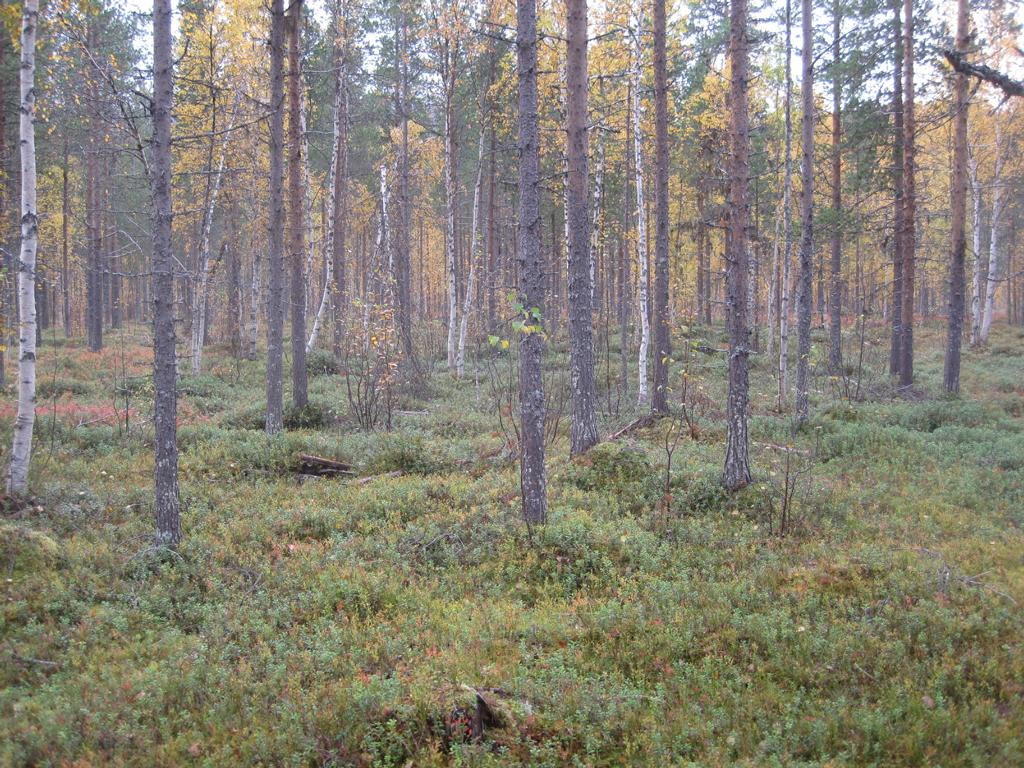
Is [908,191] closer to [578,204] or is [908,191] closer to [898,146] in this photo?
[898,146]

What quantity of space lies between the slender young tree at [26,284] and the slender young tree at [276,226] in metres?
4.27

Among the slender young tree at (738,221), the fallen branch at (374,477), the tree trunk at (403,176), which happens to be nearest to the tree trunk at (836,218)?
the slender young tree at (738,221)

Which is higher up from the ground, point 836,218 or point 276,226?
point 836,218

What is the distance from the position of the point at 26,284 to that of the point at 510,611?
8.49 meters

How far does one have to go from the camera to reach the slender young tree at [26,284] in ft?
30.3

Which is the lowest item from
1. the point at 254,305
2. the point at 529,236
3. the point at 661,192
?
the point at 529,236

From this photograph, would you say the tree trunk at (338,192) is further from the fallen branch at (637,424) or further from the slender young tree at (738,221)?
the slender young tree at (738,221)

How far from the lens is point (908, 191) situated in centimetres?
1922

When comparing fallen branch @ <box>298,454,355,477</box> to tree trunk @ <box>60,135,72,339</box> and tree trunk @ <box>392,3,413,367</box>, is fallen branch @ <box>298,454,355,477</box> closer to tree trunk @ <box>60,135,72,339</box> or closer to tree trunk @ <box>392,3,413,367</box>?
tree trunk @ <box>392,3,413,367</box>

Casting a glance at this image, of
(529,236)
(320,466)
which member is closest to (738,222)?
(529,236)

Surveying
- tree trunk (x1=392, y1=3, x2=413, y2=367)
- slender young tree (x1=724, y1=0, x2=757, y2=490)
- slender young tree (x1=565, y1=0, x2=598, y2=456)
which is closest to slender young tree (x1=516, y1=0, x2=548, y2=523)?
slender young tree (x1=565, y1=0, x2=598, y2=456)

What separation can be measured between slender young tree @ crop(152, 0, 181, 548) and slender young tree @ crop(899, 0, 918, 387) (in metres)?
19.2

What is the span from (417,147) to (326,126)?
4.75 meters

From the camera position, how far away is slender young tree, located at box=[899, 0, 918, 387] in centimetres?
1892
